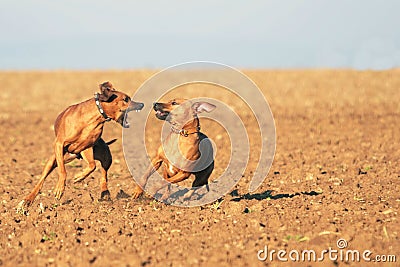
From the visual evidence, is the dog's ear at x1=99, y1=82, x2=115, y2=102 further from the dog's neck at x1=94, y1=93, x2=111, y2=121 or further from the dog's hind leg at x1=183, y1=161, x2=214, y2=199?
the dog's hind leg at x1=183, y1=161, x2=214, y2=199

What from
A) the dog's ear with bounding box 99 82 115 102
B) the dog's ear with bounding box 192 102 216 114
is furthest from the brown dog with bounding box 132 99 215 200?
the dog's ear with bounding box 99 82 115 102

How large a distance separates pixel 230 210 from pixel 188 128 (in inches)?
54.7

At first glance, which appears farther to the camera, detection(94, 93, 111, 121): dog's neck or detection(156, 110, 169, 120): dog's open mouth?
detection(156, 110, 169, 120): dog's open mouth

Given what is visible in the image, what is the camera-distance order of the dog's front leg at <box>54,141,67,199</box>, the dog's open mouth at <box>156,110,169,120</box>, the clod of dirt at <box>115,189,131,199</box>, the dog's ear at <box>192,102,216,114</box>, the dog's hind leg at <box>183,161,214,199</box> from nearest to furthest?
1. the dog's front leg at <box>54,141,67,199</box>
2. the dog's open mouth at <box>156,110,169,120</box>
3. the dog's ear at <box>192,102,216,114</box>
4. the dog's hind leg at <box>183,161,214,199</box>
5. the clod of dirt at <box>115,189,131,199</box>

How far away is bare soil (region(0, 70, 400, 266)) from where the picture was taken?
6.53 metres

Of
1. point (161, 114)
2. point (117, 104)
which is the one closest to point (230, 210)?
point (161, 114)

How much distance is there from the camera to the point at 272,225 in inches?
291

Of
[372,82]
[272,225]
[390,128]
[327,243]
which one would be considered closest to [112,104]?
[272,225]

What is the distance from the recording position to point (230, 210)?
825 centimetres

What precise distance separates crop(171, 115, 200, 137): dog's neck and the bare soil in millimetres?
1134

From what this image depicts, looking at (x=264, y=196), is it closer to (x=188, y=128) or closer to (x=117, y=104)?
(x=188, y=128)

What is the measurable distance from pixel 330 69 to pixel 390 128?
1840cm

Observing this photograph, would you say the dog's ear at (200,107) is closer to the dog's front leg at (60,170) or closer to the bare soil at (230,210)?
the bare soil at (230,210)

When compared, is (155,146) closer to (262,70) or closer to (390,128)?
(390,128)
